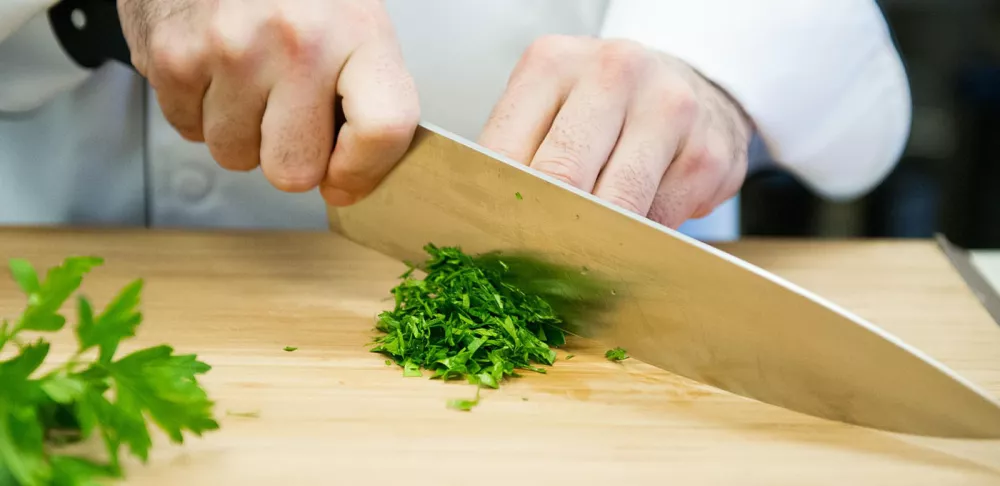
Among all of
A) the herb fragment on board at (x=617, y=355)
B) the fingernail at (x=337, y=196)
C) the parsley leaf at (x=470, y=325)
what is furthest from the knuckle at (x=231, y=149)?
the herb fragment on board at (x=617, y=355)

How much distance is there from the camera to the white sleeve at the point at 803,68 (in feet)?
5.14

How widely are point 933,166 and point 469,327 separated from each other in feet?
11.1

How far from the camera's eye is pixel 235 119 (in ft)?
3.92

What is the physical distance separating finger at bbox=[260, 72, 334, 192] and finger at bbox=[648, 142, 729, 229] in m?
0.49

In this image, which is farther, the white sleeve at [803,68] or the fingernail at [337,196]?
the white sleeve at [803,68]

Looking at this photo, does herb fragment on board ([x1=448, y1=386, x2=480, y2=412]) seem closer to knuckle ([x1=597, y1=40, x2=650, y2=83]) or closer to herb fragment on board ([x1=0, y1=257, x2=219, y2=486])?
herb fragment on board ([x1=0, y1=257, x2=219, y2=486])

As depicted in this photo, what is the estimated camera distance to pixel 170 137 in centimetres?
182

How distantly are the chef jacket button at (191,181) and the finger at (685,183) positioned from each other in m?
1.01

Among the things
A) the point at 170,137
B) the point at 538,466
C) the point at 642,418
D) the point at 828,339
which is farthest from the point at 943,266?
the point at 170,137

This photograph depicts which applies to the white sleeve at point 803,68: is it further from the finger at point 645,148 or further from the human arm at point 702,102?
the finger at point 645,148

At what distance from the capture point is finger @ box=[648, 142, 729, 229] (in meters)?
1.29

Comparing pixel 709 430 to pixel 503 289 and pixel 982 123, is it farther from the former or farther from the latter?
pixel 982 123

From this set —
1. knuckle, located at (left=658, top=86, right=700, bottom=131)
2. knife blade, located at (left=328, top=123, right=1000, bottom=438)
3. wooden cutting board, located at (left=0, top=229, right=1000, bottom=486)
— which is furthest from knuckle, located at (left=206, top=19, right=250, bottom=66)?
knuckle, located at (left=658, top=86, right=700, bottom=131)

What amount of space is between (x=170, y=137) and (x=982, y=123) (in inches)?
132
